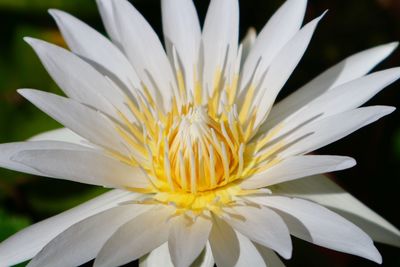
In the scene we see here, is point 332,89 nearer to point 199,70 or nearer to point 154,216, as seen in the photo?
point 199,70

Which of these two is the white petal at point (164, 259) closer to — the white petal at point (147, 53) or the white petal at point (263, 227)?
the white petal at point (263, 227)

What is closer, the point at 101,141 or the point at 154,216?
the point at 154,216

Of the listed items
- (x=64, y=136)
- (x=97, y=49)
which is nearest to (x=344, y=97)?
(x=97, y=49)

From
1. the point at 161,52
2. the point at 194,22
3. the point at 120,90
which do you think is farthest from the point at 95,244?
the point at 194,22

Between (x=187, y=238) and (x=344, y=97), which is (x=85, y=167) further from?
(x=344, y=97)

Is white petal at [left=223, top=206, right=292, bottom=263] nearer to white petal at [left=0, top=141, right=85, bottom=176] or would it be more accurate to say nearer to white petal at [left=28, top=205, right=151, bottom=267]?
white petal at [left=28, top=205, right=151, bottom=267]

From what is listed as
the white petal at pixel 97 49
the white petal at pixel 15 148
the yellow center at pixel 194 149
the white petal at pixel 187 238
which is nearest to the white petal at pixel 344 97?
the yellow center at pixel 194 149

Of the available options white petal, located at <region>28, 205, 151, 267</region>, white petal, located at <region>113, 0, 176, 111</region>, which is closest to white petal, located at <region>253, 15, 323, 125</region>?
white petal, located at <region>113, 0, 176, 111</region>
